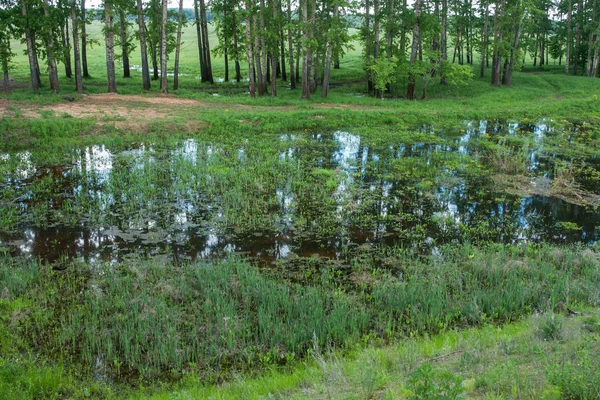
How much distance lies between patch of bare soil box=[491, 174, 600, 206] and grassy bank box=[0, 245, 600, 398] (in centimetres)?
454

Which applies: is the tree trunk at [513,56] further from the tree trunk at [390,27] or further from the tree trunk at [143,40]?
the tree trunk at [143,40]

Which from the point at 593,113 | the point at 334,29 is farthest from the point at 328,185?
the point at 593,113

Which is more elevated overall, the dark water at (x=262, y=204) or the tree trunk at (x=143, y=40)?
the tree trunk at (x=143, y=40)

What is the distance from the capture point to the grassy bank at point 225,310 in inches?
241

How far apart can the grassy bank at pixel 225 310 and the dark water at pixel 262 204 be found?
3.71 ft

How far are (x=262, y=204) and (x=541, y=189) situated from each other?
8.27m

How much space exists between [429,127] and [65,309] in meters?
20.1

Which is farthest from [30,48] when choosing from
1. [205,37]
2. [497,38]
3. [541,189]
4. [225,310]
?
[497,38]

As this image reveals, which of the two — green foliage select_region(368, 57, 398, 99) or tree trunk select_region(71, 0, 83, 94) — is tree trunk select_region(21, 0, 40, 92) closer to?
tree trunk select_region(71, 0, 83, 94)

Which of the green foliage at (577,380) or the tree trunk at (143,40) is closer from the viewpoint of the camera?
the green foliage at (577,380)

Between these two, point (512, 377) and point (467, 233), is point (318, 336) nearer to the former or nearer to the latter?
point (512, 377)

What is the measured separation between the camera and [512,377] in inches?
185

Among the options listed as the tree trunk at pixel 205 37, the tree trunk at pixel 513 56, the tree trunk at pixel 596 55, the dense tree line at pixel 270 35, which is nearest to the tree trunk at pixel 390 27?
the dense tree line at pixel 270 35

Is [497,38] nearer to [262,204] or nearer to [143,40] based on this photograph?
[143,40]
